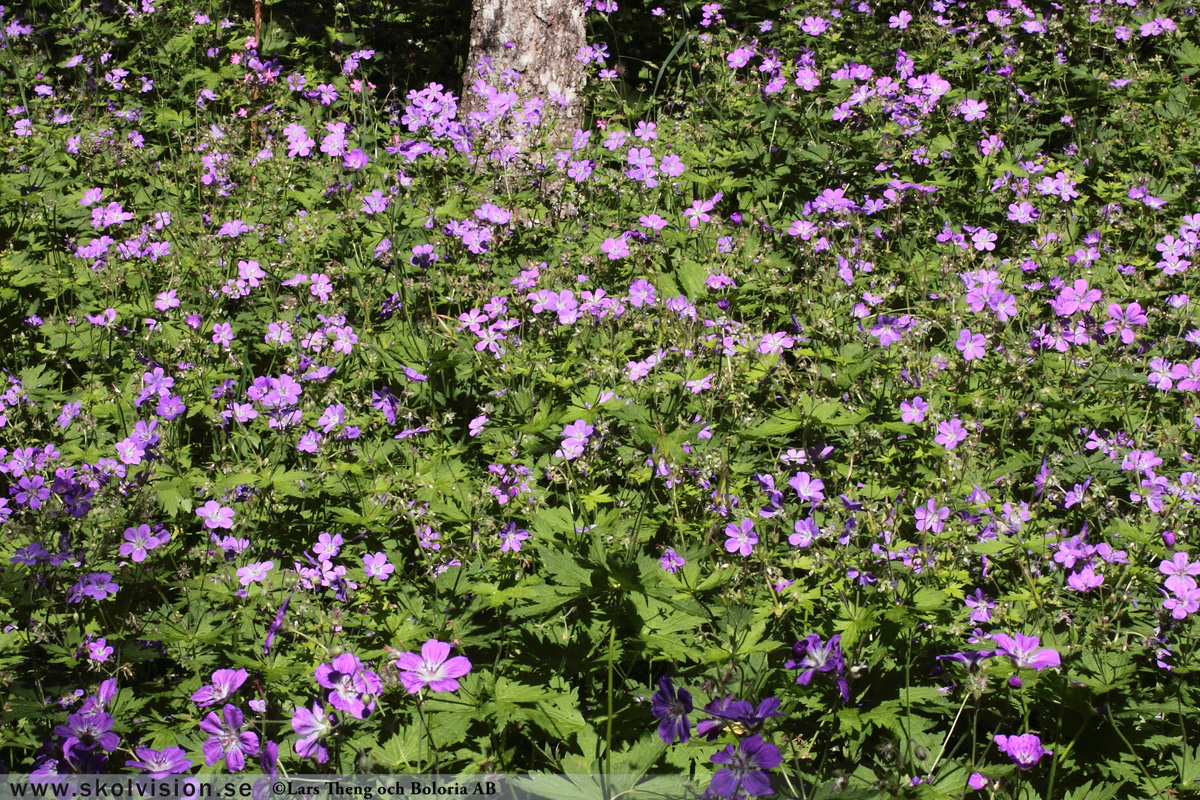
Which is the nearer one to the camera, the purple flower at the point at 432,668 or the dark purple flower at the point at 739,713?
the dark purple flower at the point at 739,713

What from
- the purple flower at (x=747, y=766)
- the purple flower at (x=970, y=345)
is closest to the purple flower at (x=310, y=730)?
the purple flower at (x=747, y=766)

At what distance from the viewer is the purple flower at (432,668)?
1455 mm

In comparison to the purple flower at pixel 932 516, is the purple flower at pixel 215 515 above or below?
below

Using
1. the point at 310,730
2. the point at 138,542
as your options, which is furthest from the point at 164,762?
the point at 138,542

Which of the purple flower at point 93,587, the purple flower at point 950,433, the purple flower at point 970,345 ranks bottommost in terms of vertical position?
the purple flower at point 93,587

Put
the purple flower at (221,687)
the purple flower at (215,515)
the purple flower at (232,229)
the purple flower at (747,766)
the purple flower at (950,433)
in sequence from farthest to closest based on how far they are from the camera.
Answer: the purple flower at (232,229) → the purple flower at (950,433) → the purple flower at (215,515) → the purple flower at (221,687) → the purple flower at (747,766)

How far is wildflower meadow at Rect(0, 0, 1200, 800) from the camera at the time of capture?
188cm

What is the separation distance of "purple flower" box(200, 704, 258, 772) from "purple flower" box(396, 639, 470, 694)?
34cm

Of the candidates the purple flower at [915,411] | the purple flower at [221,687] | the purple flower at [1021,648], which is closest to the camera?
the purple flower at [221,687]

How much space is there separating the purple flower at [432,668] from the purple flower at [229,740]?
1.10 feet

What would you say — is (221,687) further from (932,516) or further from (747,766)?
(932,516)

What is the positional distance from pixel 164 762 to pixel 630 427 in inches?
60.0

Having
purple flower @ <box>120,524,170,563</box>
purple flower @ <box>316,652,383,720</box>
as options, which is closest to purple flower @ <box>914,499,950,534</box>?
purple flower @ <box>316,652,383,720</box>

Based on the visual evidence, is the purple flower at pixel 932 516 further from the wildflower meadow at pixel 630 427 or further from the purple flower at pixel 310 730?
the purple flower at pixel 310 730
